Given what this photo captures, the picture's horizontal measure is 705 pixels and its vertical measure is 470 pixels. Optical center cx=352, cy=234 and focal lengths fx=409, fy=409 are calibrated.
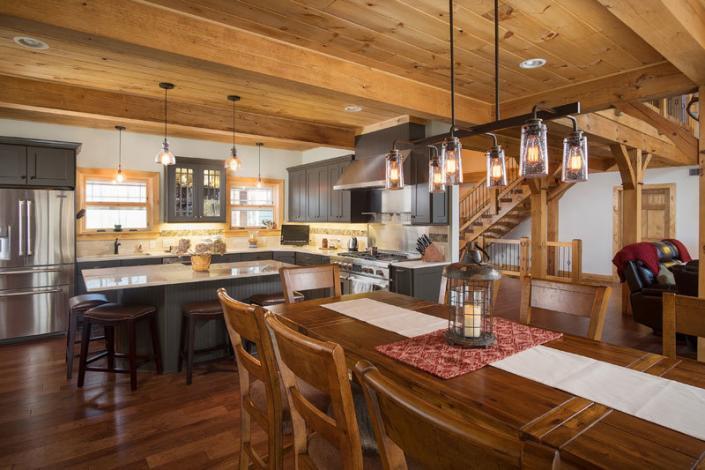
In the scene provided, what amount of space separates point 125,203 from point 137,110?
2.44 meters

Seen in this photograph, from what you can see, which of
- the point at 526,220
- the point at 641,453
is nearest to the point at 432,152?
the point at 641,453

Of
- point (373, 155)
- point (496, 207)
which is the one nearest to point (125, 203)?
point (373, 155)

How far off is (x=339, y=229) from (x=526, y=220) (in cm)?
606

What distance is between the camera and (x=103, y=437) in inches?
104

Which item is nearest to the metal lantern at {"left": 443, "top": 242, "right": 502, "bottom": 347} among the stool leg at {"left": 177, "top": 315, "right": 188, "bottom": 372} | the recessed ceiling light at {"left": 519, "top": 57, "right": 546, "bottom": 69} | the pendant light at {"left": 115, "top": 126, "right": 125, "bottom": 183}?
the recessed ceiling light at {"left": 519, "top": 57, "right": 546, "bottom": 69}

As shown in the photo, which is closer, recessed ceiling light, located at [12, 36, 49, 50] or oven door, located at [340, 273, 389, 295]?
recessed ceiling light, located at [12, 36, 49, 50]

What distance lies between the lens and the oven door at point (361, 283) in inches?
195

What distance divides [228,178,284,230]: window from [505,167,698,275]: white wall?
22.5ft

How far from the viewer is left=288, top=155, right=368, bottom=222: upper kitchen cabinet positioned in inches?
244

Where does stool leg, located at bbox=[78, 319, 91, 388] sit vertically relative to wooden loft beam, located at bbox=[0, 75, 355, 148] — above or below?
below

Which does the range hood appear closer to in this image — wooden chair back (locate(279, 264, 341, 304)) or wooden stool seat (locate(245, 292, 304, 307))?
wooden stool seat (locate(245, 292, 304, 307))

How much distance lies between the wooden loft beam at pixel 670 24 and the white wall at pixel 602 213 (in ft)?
23.5

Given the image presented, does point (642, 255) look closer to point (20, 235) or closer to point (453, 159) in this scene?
point (453, 159)

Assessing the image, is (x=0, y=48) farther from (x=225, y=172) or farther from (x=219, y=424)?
(x=225, y=172)
